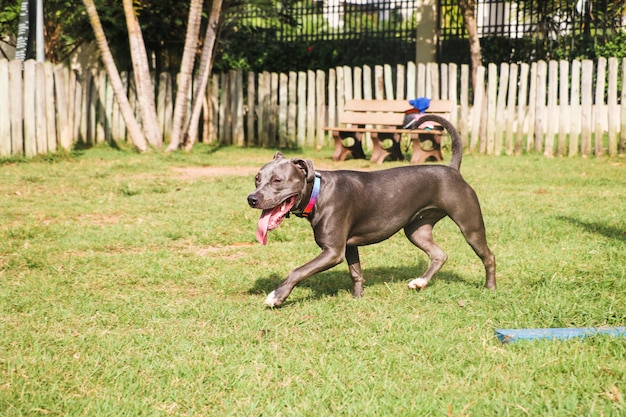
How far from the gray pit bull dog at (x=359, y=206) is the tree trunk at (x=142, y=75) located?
988 cm

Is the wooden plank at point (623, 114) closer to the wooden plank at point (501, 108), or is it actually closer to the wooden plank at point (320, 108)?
the wooden plank at point (501, 108)

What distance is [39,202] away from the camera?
9.37 metres

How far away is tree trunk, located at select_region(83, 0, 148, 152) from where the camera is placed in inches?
545

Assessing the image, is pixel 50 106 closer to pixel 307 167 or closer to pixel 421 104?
pixel 421 104

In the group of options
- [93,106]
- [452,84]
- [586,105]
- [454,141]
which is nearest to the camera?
[454,141]

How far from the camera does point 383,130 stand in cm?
1374

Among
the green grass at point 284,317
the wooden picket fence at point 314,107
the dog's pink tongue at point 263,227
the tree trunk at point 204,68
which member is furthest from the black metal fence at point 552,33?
the dog's pink tongue at point 263,227

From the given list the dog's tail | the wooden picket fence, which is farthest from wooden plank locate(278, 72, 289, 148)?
the dog's tail

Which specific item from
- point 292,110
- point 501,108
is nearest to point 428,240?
point 501,108

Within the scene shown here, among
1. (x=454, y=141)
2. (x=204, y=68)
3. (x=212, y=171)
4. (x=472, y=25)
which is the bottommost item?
(x=212, y=171)

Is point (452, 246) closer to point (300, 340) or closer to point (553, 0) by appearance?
point (300, 340)

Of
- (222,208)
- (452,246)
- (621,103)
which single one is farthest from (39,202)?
(621,103)

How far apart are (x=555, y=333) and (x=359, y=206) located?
163 centimetres

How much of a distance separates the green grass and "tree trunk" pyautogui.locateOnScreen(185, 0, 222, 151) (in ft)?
21.1
